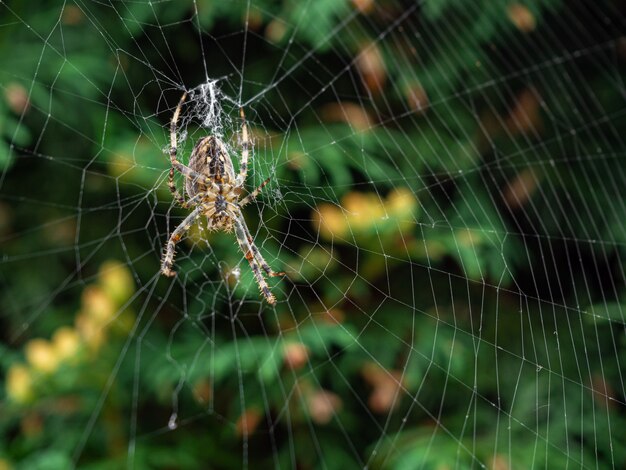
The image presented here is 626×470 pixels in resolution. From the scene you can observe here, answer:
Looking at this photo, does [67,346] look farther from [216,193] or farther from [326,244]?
[326,244]

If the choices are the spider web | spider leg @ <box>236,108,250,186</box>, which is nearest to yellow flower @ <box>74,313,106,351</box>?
the spider web

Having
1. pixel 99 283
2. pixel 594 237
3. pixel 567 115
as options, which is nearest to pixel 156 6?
pixel 99 283

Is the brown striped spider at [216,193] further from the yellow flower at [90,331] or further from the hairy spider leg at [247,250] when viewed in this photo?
the yellow flower at [90,331]

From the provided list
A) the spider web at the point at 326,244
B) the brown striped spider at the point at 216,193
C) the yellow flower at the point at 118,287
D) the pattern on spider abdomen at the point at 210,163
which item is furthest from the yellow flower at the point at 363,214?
the yellow flower at the point at 118,287

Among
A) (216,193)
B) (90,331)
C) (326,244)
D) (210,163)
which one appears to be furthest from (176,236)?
(326,244)

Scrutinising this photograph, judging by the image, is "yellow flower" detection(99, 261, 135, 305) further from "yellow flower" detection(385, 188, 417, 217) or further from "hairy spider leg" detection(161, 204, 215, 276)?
"yellow flower" detection(385, 188, 417, 217)
